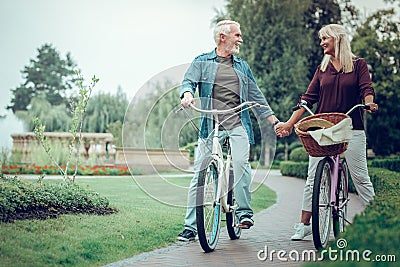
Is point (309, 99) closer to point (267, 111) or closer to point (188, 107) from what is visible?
point (267, 111)

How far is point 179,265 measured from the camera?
12.4ft

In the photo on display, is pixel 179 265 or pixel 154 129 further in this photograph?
pixel 154 129

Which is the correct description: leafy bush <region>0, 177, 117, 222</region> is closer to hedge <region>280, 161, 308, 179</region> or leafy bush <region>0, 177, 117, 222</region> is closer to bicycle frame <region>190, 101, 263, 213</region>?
bicycle frame <region>190, 101, 263, 213</region>

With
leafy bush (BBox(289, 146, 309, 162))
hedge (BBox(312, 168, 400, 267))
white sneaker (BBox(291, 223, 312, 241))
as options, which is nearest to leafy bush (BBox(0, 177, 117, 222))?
white sneaker (BBox(291, 223, 312, 241))

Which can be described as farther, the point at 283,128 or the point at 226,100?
the point at 283,128

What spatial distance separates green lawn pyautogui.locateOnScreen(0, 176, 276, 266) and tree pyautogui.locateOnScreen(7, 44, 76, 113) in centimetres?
2318

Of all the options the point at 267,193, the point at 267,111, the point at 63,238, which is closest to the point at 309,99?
the point at 267,111

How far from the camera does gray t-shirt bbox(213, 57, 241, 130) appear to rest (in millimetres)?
4602

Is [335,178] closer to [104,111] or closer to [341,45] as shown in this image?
[341,45]

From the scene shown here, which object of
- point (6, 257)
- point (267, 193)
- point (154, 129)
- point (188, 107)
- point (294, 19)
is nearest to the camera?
point (6, 257)

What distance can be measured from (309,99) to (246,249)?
1253mm

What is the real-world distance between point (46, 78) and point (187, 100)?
25.3m

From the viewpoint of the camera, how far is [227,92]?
184 inches

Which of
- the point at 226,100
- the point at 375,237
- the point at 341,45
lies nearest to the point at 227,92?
the point at 226,100
